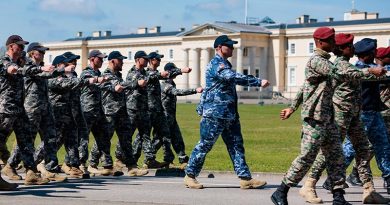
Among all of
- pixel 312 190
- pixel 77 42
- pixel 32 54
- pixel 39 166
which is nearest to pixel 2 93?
pixel 32 54

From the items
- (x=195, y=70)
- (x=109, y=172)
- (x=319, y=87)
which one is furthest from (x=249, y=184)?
(x=195, y=70)

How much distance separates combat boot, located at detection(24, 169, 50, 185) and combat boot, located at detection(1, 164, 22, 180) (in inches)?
38.7

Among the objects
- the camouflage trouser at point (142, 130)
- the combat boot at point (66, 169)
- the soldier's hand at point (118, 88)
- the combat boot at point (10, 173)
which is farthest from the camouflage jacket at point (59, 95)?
the camouflage trouser at point (142, 130)

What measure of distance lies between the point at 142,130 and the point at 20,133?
12.8 ft

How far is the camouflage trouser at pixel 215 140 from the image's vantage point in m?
12.8

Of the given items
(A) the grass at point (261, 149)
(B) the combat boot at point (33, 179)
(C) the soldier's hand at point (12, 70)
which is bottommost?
(A) the grass at point (261, 149)

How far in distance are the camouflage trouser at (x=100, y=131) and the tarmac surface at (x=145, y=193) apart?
0.78 meters

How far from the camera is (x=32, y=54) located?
14055mm

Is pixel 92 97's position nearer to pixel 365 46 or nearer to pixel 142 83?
pixel 142 83

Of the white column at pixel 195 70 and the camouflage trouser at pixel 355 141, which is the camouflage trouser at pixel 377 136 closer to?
the camouflage trouser at pixel 355 141

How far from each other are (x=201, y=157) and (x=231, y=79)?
1.27m

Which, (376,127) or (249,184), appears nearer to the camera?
(376,127)

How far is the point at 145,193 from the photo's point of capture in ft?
40.8

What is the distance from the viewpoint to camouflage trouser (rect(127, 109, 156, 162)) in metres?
16.3
